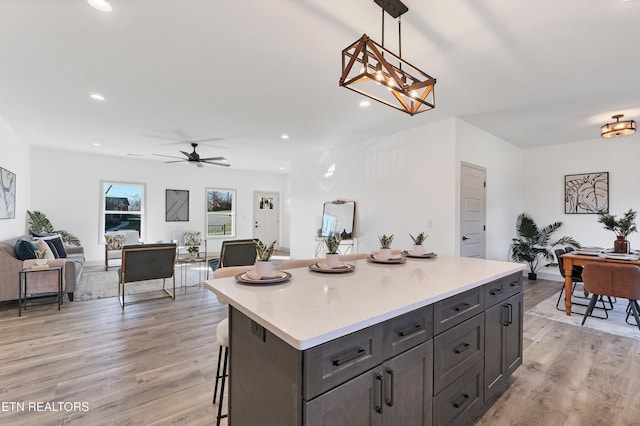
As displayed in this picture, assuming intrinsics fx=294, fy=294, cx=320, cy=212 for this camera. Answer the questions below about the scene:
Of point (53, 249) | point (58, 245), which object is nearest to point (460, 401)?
point (53, 249)

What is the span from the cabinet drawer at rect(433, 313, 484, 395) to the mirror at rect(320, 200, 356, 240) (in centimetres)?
411

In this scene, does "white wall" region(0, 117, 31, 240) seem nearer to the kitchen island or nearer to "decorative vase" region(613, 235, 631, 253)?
the kitchen island

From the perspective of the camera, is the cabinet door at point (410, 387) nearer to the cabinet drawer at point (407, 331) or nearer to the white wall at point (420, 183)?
the cabinet drawer at point (407, 331)

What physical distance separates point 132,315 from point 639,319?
5.91m

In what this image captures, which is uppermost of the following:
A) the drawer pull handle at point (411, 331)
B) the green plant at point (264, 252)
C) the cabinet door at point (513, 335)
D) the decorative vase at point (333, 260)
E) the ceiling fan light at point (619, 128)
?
the ceiling fan light at point (619, 128)

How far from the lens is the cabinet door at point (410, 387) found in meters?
1.20

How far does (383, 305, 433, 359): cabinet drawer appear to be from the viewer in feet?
3.95

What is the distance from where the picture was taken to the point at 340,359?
103cm

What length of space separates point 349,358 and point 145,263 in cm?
395

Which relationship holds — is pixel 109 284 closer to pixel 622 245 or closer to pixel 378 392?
pixel 378 392

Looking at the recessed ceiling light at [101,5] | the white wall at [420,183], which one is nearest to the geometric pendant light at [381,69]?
the recessed ceiling light at [101,5]

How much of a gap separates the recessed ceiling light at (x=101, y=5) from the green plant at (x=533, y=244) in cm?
695

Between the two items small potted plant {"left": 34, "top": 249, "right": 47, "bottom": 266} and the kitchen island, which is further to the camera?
small potted plant {"left": 34, "top": 249, "right": 47, "bottom": 266}

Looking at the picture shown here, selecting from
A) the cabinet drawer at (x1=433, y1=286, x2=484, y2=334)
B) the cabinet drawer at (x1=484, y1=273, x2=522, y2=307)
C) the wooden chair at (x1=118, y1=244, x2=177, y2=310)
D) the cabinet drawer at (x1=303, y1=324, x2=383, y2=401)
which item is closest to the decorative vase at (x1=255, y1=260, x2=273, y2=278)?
the cabinet drawer at (x1=303, y1=324, x2=383, y2=401)
